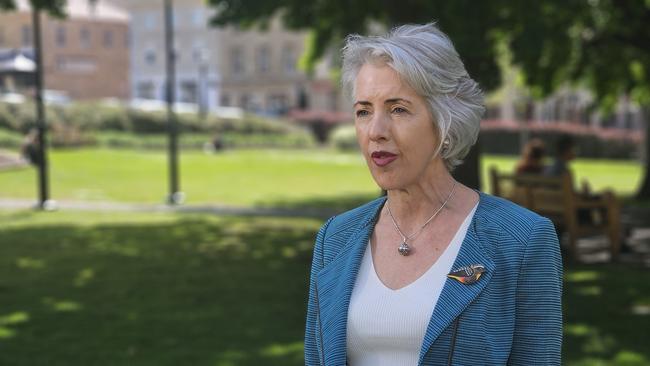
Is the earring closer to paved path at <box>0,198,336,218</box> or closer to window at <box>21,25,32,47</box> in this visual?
paved path at <box>0,198,336,218</box>

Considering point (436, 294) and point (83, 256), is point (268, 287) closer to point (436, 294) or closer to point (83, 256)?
point (83, 256)

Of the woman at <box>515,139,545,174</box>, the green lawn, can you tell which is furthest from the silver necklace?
the green lawn

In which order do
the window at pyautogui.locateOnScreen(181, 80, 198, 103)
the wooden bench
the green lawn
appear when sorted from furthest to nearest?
the window at pyautogui.locateOnScreen(181, 80, 198, 103) → the green lawn → the wooden bench

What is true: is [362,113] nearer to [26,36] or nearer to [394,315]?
[394,315]

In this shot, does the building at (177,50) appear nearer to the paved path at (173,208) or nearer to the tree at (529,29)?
the paved path at (173,208)

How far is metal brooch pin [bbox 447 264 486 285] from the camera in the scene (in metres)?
2.42

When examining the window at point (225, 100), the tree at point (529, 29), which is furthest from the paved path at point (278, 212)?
the window at point (225, 100)

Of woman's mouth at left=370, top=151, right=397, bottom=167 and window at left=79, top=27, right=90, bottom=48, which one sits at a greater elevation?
window at left=79, top=27, right=90, bottom=48

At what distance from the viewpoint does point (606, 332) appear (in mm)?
7930

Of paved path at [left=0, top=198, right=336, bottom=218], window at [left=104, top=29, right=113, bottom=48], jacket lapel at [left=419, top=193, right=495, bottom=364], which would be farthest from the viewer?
window at [left=104, top=29, right=113, bottom=48]

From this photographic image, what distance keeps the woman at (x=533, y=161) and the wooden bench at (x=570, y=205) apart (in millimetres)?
967

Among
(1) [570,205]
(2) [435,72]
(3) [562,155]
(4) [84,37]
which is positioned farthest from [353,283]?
(4) [84,37]

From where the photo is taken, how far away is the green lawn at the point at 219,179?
24.5m

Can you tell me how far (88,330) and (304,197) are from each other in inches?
642
